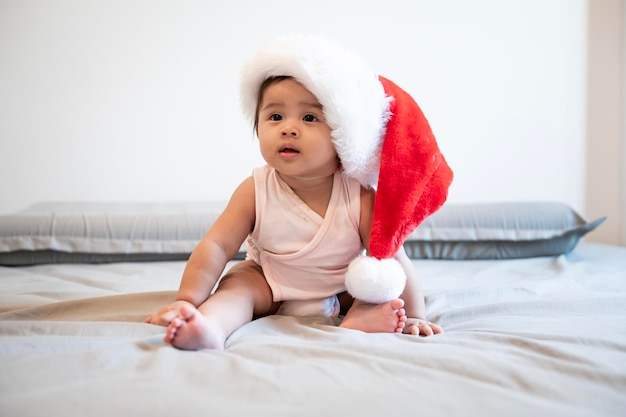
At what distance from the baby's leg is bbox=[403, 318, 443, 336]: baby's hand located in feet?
0.88

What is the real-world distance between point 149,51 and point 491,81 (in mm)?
1538

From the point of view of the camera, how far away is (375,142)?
1.02m

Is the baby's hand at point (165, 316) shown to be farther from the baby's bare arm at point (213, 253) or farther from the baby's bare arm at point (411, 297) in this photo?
the baby's bare arm at point (411, 297)

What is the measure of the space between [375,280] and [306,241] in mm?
171

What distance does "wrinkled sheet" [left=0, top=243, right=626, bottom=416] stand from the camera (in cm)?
58

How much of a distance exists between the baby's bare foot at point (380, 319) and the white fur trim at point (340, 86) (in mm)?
250

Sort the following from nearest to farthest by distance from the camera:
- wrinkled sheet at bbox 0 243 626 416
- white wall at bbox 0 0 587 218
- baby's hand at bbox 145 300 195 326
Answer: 1. wrinkled sheet at bbox 0 243 626 416
2. baby's hand at bbox 145 300 195 326
3. white wall at bbox 0 0 587 218

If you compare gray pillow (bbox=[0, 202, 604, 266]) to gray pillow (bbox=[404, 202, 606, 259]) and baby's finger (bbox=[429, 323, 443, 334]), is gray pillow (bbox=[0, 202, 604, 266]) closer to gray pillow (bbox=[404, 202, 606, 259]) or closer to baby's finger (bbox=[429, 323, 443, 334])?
gray pillow (bbox=[404, 202, 606, 259])

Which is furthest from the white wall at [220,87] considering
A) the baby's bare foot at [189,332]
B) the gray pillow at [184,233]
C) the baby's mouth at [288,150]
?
the baby's bare foot at [189,332]

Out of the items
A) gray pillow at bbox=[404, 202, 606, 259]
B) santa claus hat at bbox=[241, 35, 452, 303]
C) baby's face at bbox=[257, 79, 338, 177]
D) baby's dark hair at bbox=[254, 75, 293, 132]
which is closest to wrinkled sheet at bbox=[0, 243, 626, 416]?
santa claus hat at bbox=[241, 35, 452, 303]

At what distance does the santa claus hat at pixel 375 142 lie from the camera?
971mm

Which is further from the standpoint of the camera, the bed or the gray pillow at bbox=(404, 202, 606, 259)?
the gray pillow at bbox=(404, 202, 606, 259)

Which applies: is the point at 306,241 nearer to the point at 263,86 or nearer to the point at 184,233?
the point at 263,86

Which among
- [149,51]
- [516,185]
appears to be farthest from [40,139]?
[516,185]
